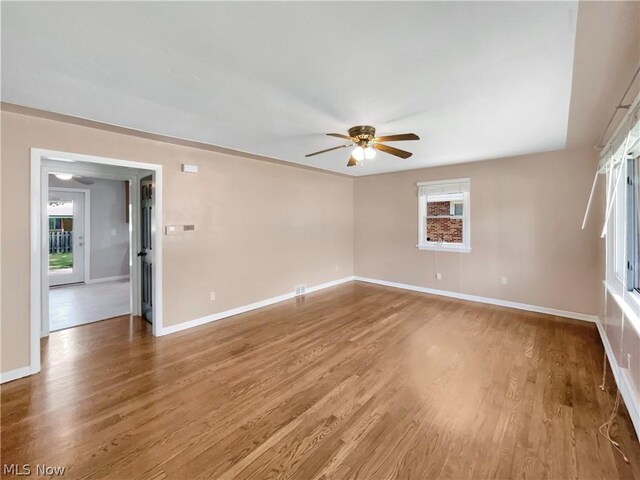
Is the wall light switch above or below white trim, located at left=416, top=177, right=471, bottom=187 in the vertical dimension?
below

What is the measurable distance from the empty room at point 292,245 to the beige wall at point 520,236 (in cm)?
4

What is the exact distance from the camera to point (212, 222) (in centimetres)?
410

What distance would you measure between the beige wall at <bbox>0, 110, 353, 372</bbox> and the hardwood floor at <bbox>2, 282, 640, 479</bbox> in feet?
2.20

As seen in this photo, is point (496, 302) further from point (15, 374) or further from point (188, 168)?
point (15, 374)

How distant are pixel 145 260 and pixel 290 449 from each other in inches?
139

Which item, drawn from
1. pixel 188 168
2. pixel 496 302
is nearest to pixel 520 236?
pixel 496 302

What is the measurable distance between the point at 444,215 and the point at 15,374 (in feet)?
20.3

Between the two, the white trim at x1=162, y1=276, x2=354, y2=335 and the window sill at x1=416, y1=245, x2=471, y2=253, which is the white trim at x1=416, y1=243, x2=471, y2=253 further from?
the white trim at x1=162, y1=276, x2=354, y2=335

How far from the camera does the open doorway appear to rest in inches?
239

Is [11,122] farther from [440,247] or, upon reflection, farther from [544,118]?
[440,247]

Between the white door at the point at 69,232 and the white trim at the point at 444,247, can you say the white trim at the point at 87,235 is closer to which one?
the white door at the point at 69,232

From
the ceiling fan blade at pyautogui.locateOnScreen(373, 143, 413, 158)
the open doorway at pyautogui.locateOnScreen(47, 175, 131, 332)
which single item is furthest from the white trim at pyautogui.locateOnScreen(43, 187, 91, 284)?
the ceiling fan blade at pyautogui.locateOnScreen(373, 143, 413, 158)

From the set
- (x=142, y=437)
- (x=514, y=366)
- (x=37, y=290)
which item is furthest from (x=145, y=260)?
(x=514, y=366)

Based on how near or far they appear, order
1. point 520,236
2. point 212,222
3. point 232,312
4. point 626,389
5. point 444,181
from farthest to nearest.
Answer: point 444,181 < point 520,236 < point 232,312 < point 212,222 < point 626,389
